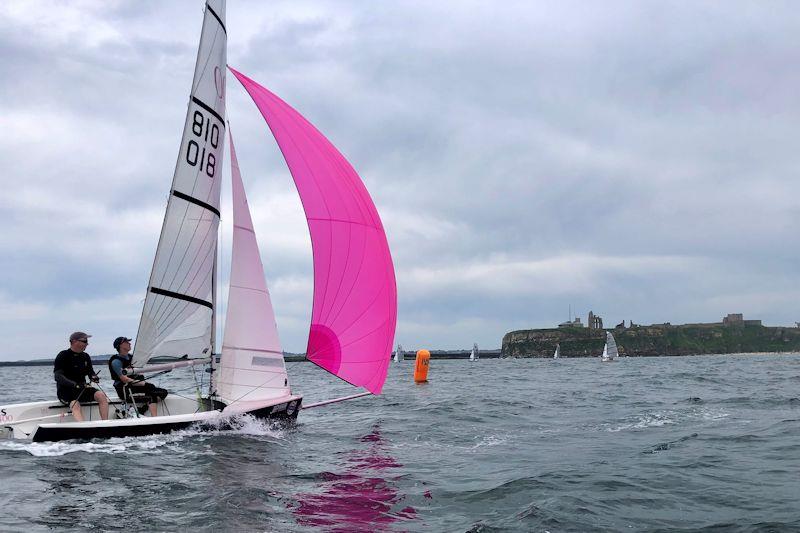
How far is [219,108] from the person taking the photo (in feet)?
44.5

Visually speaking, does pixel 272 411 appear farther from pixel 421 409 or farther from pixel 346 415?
pixel 421 409

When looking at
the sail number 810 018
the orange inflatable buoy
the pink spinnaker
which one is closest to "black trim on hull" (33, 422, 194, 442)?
the pink spinnaker

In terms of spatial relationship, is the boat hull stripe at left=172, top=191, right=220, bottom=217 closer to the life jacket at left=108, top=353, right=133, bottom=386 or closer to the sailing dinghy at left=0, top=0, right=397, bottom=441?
the sailing dinghy at left=0, top=0, right=397, bottom=441

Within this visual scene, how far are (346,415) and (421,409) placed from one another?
234 cm

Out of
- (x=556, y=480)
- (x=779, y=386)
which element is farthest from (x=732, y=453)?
(x=779, y=386)

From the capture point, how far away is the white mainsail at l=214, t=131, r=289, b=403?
13844mm

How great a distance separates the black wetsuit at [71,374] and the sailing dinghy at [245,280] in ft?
1.70

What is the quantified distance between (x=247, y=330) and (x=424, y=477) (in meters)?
5.77

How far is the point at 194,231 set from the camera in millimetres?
12828

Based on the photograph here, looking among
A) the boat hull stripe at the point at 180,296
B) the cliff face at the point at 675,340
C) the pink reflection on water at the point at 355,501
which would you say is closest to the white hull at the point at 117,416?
the boat hull stripe at the point at 180,296

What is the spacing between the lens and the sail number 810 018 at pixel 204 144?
12.7m

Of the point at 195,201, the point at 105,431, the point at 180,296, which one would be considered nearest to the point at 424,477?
the point at 105,431

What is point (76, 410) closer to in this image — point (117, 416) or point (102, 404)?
point (102, 404)

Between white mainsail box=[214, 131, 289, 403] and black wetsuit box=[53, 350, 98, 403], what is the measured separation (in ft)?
8.50
